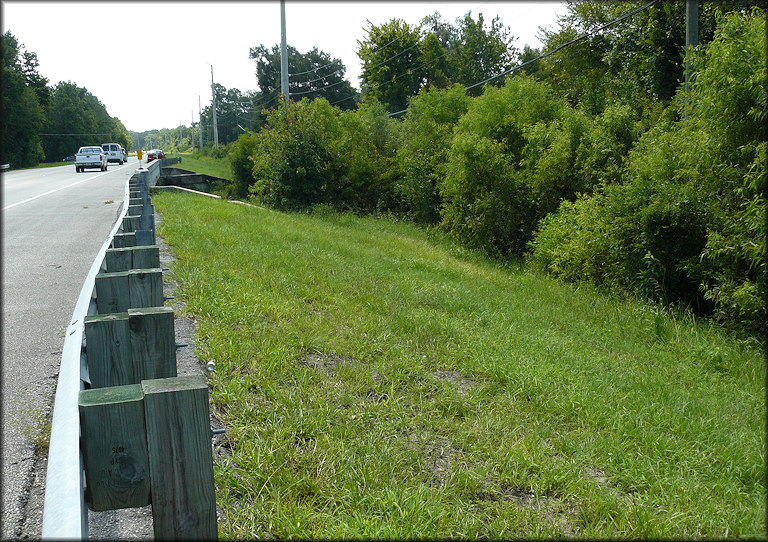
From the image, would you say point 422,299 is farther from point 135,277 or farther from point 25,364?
point 135,277

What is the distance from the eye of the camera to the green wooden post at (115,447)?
1.69 metres

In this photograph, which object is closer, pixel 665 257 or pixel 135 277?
pixel 135 277

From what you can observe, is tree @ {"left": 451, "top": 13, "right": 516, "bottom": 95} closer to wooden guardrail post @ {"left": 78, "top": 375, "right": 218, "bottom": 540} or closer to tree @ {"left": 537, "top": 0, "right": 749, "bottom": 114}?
tree @ {"left": 537, "top": 0, "right": 749, "bottom": 114}

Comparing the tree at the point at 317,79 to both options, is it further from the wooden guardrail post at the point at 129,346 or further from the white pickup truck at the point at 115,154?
the wooden guardrail post at the point at 129,346

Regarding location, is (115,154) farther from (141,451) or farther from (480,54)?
Answer: (141,451)

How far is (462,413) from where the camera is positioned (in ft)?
13.6

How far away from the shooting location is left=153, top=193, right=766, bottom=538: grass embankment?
2.97 metres

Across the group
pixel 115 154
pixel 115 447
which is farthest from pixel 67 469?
pixel 115 154

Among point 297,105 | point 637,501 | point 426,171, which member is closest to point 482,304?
point 637,501

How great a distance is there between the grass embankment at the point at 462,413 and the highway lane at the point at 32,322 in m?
0.90

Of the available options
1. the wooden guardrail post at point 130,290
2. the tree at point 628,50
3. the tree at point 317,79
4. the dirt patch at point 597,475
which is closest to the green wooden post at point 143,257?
the wooden guardrail post at point 130,290

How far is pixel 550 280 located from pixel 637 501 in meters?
7.33

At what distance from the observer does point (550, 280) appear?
1025cm

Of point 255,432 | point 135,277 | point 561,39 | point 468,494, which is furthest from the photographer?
point 561,39
